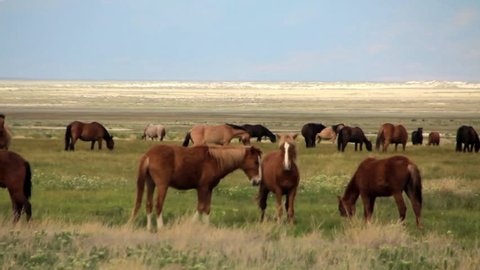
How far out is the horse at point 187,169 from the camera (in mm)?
14625

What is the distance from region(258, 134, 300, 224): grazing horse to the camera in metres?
15.1

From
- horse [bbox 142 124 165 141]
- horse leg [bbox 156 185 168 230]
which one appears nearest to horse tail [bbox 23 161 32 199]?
horse leg [bbox 156 185 168 230]

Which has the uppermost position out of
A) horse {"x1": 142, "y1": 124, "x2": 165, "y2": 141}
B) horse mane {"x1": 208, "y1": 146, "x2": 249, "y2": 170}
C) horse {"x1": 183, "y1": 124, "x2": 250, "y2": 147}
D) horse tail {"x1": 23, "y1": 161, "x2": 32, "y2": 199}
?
horse mane {"x1": 208, "y1": 146, "x2": 249, "y2": 170}

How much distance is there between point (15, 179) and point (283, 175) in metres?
4.74

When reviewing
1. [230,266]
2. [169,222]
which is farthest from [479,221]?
[230,266]

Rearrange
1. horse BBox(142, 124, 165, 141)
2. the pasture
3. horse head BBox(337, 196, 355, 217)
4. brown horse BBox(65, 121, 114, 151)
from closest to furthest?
the pasture < horse head BBox(337, 196, 355, 217) < brown horse BBox(65, 121, 114, 151) < horse BBox(142, 124, 165, 141)

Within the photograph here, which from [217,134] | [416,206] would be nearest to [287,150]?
[416,206]

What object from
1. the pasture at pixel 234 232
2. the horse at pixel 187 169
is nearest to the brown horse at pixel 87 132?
the pasture at pixel 234 232

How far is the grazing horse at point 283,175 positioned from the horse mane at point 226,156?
75cm

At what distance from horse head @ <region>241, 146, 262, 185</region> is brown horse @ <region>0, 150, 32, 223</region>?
388 cm

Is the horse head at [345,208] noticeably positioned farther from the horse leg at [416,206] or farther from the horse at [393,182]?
the horse leg at [416,206]

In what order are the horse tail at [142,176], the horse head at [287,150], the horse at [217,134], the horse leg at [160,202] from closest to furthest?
1. the horse leg at [160,202]
2. the horse tail at [142,176]
3. the horse head at [287,150]
4. the horse at [217,134]

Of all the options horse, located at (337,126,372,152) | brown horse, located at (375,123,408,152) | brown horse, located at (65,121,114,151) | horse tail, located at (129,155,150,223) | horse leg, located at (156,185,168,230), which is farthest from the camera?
horse, located at (337,126,372,152)

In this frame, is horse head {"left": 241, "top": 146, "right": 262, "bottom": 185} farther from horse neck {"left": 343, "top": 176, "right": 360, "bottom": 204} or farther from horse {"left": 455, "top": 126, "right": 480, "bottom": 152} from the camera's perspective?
horse {"left": 455, "top": 126, "right": 480, "bottom": 152}
